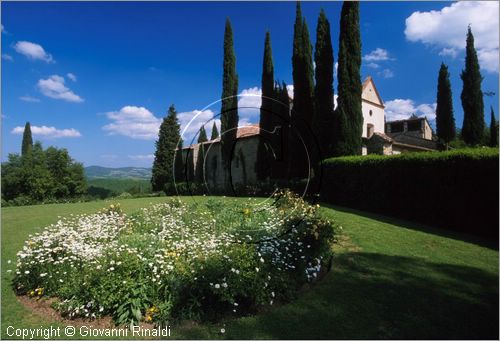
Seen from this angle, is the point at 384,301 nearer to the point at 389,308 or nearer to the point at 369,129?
the point at 389,308

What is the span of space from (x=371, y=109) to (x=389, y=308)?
120 ft

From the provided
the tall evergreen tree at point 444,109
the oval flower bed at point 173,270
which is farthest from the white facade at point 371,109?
the oval flower bed at point 173,270

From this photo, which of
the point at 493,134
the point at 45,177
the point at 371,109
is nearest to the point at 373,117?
the point at 371,109

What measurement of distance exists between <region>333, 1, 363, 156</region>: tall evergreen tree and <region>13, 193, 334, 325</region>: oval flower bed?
→ 475 inches

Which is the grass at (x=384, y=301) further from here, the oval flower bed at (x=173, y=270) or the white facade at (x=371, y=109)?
the white facade at (x=371, y=109)

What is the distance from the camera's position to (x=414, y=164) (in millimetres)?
13039

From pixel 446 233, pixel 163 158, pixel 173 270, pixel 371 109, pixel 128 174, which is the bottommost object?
pixel 446 233

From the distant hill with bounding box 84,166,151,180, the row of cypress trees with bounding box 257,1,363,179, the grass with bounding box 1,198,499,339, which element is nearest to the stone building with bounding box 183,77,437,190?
the row of cypress trees with bounding box 257,1,363,179

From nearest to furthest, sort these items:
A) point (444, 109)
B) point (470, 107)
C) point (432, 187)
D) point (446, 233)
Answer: point (446, 233) → point (432, 187) → point (470, 107) → point (444, 109)

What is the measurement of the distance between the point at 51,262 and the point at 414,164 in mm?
12461

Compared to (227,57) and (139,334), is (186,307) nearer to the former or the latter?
(139,334)

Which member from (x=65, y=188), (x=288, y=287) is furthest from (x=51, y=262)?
(x=65, y=188)

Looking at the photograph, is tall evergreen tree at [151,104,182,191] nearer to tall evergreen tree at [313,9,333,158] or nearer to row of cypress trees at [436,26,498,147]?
tall evergreen tree at [313,9,333,158]

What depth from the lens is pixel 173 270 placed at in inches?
213
